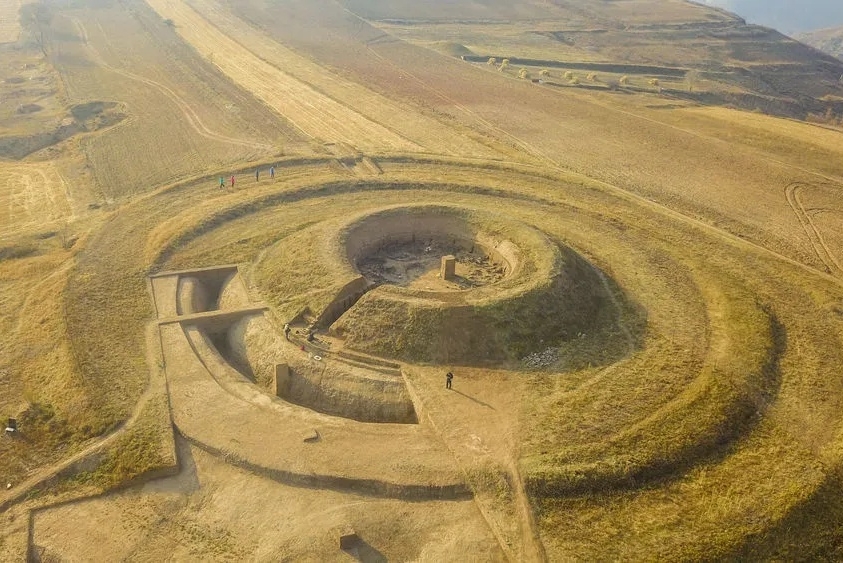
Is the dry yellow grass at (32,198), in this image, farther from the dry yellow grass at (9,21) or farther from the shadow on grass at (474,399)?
the dry yellow grass at (9,21)

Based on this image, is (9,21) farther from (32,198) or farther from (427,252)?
(427,252)

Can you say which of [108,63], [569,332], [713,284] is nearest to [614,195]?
[713,284]

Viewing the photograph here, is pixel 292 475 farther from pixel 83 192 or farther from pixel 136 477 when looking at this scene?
pixel 83 192

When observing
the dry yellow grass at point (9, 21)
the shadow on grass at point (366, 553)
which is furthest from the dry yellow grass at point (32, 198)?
the dry yellow grass at point (9, 21)

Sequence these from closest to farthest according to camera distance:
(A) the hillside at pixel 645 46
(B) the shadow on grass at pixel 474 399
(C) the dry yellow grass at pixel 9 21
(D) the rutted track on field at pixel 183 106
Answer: (B) the shadow on grass at pixel 474 399, (D) the rutted track on field at pixel 183 106, (A) the hillside at pixel 645 46, (C) the dry yellow grass at pixel 9 21

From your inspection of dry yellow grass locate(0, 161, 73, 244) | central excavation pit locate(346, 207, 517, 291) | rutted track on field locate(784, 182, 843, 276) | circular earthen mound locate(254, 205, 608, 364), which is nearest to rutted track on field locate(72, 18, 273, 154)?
dry yellow grass locate(0, 161, 73, 244)

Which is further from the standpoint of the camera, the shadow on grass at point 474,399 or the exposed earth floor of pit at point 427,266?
the exposed earth floor of pit at point 427,266

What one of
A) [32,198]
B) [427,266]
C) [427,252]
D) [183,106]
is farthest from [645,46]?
[32,198]
